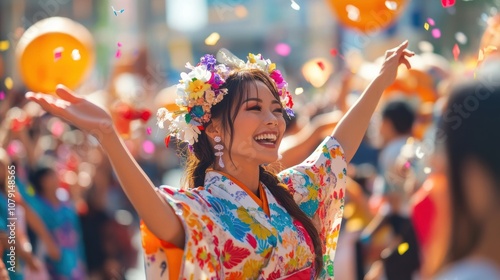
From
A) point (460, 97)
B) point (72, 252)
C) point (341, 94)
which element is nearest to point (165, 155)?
point (72, 252)

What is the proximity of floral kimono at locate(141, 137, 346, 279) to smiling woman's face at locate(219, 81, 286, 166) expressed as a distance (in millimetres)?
100

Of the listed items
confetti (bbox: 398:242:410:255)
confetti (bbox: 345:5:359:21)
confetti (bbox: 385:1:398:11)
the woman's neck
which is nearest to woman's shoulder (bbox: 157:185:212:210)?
the woman's neck

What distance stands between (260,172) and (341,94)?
2425 millimetres

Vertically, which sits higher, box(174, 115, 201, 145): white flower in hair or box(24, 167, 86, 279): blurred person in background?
box(174, 115, 201, 145): white flower in hair

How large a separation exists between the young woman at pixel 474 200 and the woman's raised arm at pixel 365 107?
1.74 meters

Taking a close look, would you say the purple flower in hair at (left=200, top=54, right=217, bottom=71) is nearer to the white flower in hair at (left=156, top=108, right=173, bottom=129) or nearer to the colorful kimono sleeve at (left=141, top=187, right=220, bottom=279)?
the white flower in hair at (left=156, top=108, right=173, bottom=129)

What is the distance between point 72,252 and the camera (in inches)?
250

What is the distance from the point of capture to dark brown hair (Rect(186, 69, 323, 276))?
320 centimetres

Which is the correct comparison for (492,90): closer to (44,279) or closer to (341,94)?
(341,94)

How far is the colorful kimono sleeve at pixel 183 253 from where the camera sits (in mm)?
2852

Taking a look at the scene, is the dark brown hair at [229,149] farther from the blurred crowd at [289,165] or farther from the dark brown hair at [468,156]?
the dark brown hair at [468,156]

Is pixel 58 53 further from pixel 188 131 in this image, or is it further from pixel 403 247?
pixel 188 131

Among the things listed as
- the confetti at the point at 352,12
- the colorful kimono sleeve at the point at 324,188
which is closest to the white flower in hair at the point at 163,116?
the colorful kimono sleeve at the point at 324,188

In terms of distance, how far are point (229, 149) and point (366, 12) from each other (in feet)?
7.56
